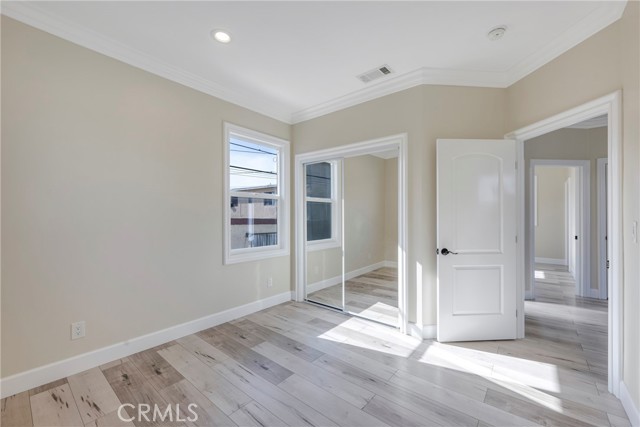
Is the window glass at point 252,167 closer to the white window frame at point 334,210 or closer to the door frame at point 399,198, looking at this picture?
the door frame at point 399,198

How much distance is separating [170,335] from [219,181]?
1.67 metres

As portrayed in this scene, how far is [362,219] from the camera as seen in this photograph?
4762 millimetres

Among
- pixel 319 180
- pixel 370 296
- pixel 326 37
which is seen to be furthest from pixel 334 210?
pixel 326 37

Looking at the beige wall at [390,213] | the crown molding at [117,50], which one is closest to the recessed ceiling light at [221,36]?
the crown molding at [117,50]

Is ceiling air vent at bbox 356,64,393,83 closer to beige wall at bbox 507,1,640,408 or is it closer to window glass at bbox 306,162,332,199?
beige wall at bbox 507,1,640,408

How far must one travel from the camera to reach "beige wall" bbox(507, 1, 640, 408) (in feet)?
5.38

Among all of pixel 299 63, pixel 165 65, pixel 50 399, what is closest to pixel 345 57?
pixel 299 63

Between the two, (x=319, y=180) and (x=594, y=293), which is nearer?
(x=594, y=293)

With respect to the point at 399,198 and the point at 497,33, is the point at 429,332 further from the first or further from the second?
the point at 497,33

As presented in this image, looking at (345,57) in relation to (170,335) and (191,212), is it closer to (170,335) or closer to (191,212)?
(191,212)

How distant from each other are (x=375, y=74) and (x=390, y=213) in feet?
8.78

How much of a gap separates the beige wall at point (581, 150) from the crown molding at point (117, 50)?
13.2 feet

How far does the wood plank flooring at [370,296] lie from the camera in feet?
11.3

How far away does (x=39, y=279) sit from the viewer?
199 cm
